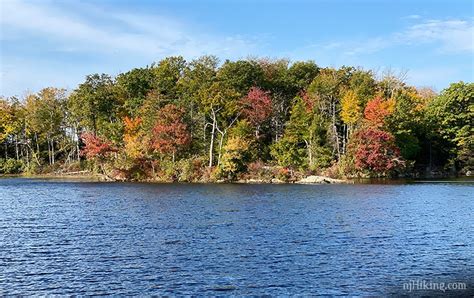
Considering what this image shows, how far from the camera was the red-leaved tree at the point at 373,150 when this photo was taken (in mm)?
69250

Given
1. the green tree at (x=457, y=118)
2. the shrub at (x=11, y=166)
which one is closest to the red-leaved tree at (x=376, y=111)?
the green tree at (x=457, y=118)

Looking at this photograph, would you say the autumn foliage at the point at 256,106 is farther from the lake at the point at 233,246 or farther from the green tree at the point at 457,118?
the lake at the point at 233,246

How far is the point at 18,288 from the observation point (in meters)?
16.2

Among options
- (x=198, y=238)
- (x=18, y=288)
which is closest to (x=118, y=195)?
(x=198, y=238)

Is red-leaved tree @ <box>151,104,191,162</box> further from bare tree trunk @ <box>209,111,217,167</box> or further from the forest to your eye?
bare tree trunk @ <box>209,111,217,167</box>

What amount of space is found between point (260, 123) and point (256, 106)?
3.86m

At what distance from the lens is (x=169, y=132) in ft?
230

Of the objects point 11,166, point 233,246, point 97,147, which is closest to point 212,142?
point 97,147

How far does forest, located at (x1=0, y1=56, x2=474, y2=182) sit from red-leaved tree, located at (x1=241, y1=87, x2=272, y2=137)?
0.56ft

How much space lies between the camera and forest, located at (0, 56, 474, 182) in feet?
230

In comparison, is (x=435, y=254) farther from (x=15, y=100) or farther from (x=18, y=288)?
(x=15, y=100)

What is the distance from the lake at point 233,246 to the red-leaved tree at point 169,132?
28.8 m

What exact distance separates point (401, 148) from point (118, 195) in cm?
4789

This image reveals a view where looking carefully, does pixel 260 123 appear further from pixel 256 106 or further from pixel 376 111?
pixel 376 111
